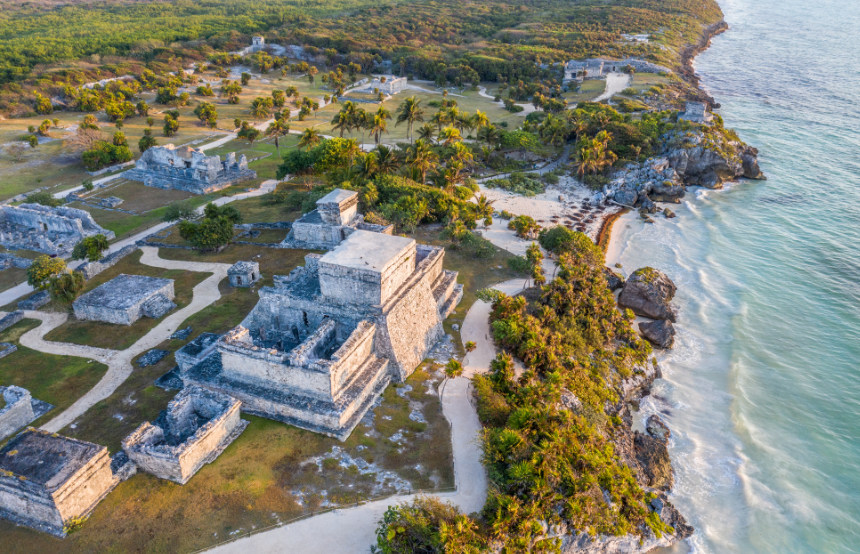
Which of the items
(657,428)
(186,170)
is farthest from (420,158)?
(657,428)

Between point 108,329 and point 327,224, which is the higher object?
point 327,224

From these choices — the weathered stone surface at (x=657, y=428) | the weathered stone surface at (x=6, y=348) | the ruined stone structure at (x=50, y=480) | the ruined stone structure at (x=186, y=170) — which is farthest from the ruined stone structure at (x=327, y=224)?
the weathered stone surface at (x=657, y=428)

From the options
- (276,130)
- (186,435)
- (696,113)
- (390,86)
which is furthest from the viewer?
(390,86)

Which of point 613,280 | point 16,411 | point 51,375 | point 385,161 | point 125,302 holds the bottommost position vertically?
point 613,280

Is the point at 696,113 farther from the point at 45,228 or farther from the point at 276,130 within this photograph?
the point at 45,228

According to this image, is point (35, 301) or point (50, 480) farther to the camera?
point (35, 301)

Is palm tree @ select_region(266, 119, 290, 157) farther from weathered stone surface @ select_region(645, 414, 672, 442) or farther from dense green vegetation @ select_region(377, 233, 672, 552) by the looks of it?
weathered stone surface @ select_region(645, 414, 672, 442)

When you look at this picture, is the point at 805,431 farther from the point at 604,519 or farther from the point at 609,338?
the point at 604,519

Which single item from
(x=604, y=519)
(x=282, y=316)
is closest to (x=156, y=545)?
(x=282, y=316)
